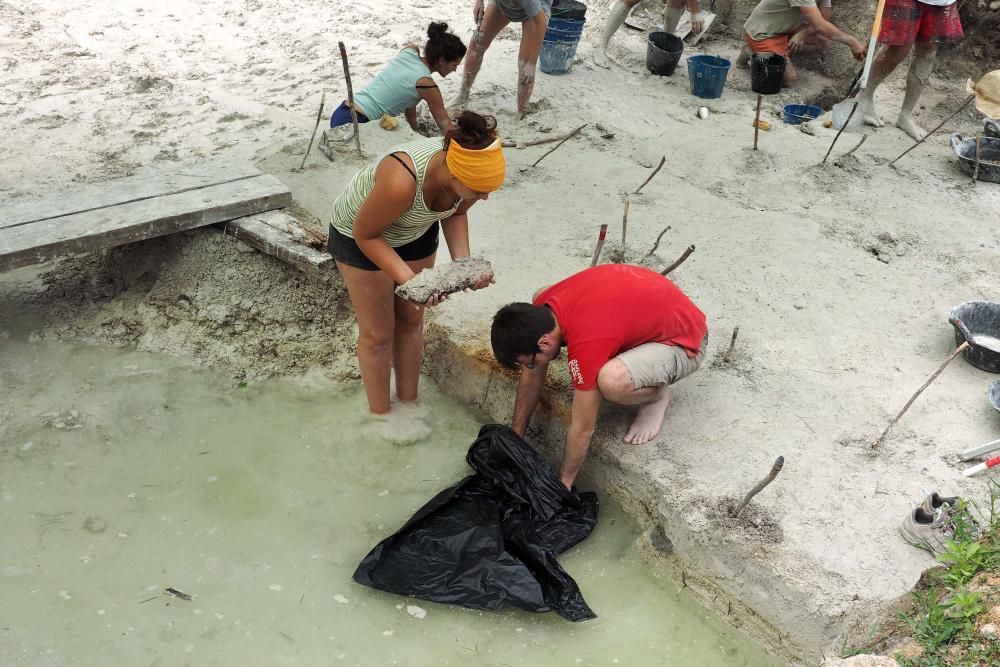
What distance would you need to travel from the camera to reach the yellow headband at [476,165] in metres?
2.44

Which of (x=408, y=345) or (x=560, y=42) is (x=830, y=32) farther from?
(x=408, y=345)

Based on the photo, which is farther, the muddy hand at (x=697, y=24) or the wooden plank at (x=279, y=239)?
the muddy hand at (x=697, y=24)

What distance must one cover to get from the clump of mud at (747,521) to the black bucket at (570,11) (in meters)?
4.89

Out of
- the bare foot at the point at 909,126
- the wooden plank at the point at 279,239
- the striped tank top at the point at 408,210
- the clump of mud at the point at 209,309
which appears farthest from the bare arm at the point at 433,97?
the bare foot at the point at 909,126

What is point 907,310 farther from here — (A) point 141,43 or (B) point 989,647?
(A) point 141,43

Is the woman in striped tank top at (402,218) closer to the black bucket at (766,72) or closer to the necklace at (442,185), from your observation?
the necklace at (442,185)

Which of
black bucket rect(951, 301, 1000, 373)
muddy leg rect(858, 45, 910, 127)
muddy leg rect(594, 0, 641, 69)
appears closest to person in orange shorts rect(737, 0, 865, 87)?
muddy leg rect(858, 45, 910, 127)

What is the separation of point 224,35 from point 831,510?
6.13 meters

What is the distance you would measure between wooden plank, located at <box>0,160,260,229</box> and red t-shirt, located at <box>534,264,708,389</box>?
2.15 meters

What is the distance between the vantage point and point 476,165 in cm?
245

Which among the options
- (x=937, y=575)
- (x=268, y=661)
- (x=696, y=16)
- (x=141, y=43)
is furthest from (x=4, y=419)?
(x=696, y=16)

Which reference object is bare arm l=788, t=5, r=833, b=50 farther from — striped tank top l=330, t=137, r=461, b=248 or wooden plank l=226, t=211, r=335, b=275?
striped tank top l=330, t=137, r=461, b=248

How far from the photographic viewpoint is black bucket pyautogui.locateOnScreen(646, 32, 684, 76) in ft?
21.9

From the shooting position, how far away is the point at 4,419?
11.4 feet
